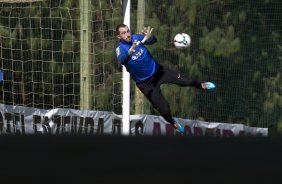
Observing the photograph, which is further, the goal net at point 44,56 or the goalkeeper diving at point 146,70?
the goal net at point 44,56

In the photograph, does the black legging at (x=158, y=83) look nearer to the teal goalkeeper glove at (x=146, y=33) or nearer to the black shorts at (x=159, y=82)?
the black shorts at (x=159, y=82)

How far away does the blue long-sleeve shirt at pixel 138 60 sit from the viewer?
8070 mm

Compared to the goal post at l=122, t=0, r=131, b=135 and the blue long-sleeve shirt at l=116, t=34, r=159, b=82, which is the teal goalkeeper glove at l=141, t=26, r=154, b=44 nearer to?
the blue long-sleeve shirt at l=116, t=34, r=159, b=82

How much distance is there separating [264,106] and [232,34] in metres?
1.36

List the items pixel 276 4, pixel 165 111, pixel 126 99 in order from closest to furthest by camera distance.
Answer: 1. pixel 165 111
2. pixel 126 99
3. pixel 276 4

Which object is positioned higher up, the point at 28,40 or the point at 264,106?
the point at 28,40

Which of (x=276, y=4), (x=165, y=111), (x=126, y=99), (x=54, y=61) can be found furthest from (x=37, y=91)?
(x=276, y=4)

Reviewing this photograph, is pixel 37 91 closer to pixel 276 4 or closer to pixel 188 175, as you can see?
pixel 276 4

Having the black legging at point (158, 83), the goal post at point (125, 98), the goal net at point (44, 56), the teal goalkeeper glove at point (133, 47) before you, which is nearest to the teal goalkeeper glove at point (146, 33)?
the teal goalkeeper glove at point (133, 47)

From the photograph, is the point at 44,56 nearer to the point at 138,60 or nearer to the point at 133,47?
the point at 138,60

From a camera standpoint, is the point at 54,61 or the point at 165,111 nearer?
the point at 165,111

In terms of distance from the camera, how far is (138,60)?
27.1ft

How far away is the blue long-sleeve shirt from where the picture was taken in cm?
807

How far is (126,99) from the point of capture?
9438 mm
